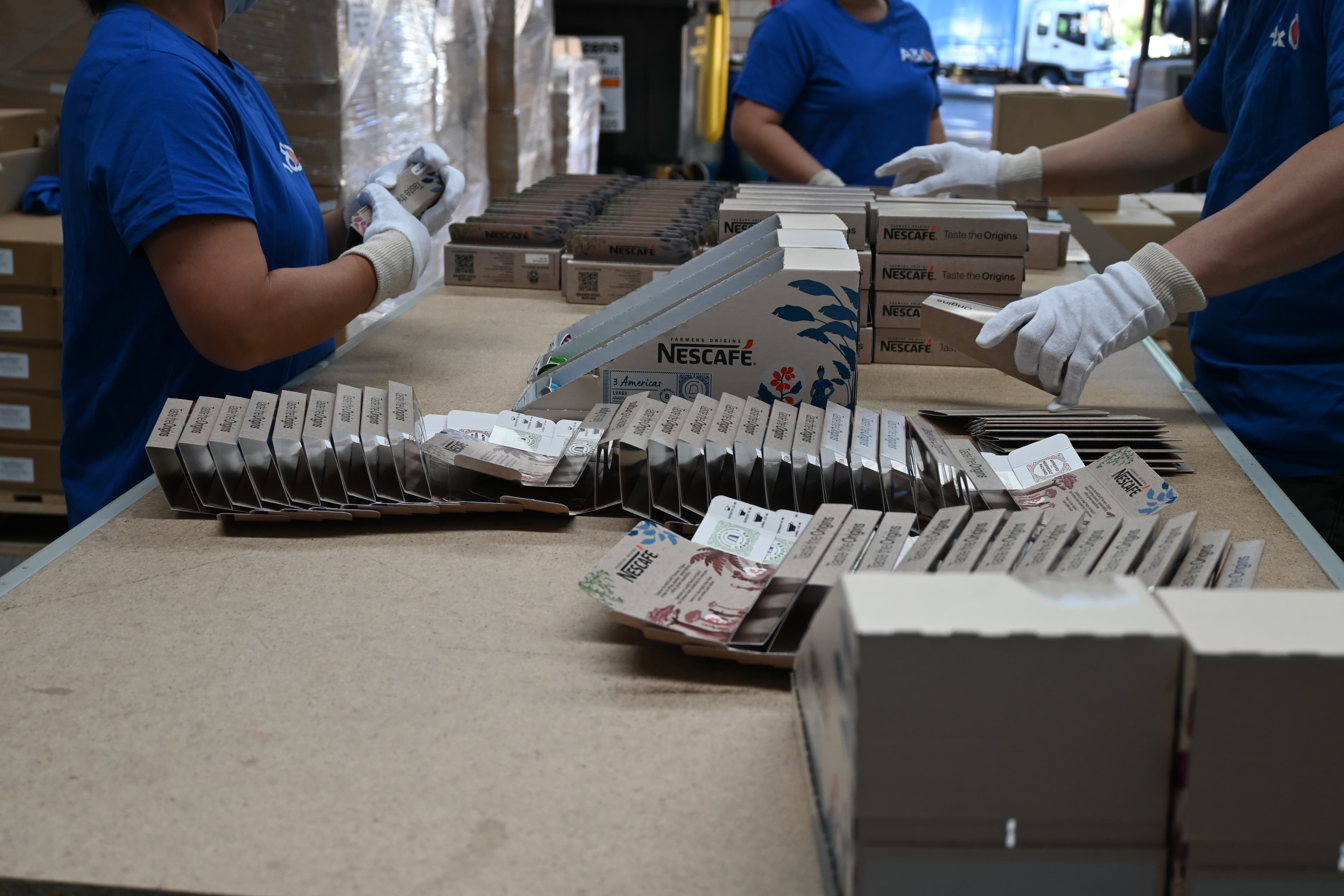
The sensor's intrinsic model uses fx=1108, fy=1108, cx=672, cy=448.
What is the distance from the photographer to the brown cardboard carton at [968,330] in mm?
1654

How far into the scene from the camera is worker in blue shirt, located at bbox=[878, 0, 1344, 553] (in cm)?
150

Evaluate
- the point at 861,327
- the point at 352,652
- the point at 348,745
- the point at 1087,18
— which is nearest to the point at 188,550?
the point at 352,652

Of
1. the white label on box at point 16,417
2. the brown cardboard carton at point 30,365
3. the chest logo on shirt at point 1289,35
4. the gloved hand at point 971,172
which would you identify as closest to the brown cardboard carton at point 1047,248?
the gloved hand at point 971,172

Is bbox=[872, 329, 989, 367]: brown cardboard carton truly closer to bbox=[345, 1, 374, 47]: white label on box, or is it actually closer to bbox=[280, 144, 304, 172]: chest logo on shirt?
bbox=[280, 144, 304, 172]: chest logo on shirt

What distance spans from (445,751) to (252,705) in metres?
0.18

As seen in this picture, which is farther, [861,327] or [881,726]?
[861,327]

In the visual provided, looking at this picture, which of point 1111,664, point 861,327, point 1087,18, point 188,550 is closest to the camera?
point 1111,664

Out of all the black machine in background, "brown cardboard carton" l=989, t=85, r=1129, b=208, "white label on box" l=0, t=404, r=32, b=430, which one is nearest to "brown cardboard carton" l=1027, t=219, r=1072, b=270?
"brown cardboard carton" l=989, t=85, r=1129, b=208

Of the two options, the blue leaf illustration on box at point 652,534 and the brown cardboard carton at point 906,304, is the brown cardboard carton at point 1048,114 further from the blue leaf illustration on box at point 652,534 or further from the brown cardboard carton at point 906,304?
the blue leaf illustration on box at point 652,534

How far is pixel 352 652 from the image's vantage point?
3.27ft

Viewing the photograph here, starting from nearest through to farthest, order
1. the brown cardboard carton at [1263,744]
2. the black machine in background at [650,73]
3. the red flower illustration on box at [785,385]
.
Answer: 1. the brown cardboard carton at [1263,744]
2. the red flower illustration on box at [785,385]
3. the black machine in background at [650,73]

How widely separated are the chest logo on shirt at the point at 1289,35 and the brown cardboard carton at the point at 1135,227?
196cm

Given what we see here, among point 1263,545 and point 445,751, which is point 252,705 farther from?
point 1263,545

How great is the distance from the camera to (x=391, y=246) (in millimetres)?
1746
